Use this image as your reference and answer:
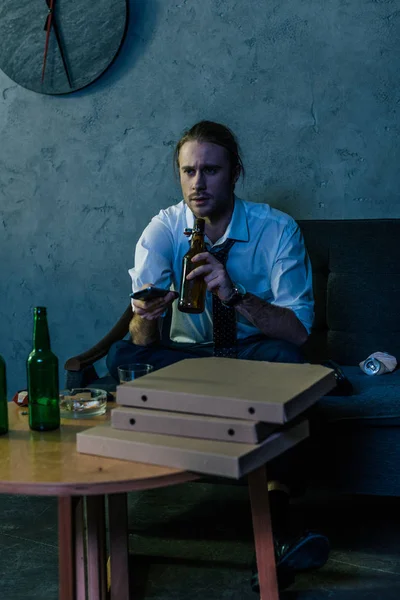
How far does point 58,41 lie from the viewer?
2.90 m

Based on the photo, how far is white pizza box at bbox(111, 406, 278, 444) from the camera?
131 centimetres

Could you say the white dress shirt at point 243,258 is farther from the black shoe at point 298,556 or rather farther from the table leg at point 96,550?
the table leg at point 96,550

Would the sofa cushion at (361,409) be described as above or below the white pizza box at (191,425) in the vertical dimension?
below

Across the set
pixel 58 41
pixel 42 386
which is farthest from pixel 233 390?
pixel 58 41

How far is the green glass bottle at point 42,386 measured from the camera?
1.55 m

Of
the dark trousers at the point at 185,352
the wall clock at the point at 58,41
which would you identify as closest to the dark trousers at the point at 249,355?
the dark trousers at the point at 185,352

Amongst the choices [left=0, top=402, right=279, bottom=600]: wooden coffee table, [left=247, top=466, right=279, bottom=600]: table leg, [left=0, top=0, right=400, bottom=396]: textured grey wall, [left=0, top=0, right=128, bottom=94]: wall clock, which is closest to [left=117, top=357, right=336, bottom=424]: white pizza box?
→ [left=0, top=402, right=279, bottom=600]: wooden coffee table

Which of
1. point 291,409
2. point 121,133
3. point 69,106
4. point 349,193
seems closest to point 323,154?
point 349,193

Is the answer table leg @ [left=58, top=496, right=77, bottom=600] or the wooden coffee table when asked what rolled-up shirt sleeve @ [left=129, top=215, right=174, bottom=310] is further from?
table leg @ [left=58, top=496, right=77, bottom=600]

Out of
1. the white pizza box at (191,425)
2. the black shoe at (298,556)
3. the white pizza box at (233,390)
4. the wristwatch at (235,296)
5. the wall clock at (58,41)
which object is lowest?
the black shoe at (298,556)

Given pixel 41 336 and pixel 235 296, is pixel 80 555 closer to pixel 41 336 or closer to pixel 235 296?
pixel 41 336

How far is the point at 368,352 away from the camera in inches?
→ 97.0

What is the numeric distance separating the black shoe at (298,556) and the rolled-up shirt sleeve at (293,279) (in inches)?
26.9

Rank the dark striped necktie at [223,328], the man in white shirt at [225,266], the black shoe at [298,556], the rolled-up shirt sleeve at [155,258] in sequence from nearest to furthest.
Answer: the black shoe at [298,556] → the man in white shirt at [225,266] → the dark striped necktie at [223,328] → the rolled-up shirt sleeve at [155,258]
